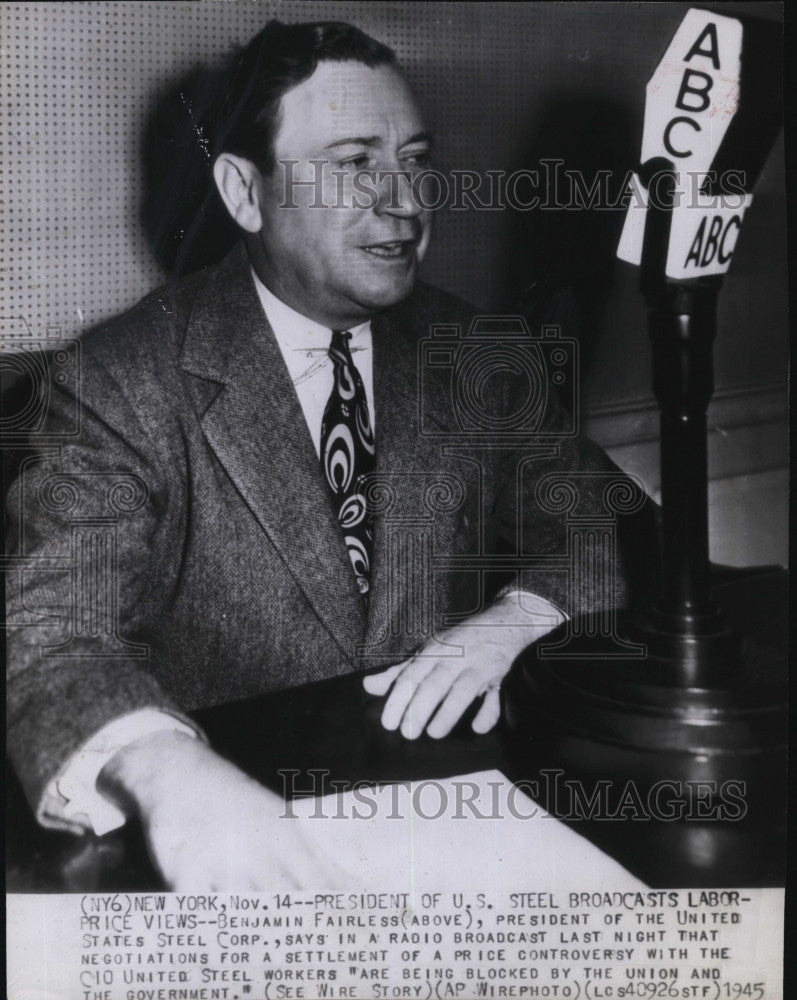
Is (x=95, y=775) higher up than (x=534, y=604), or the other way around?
(x=534, y=604)

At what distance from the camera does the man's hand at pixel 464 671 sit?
1.35 meters

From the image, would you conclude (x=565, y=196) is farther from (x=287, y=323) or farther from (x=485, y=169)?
(x=287, y=323)

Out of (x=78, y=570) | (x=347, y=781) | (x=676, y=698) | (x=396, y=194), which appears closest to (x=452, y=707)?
(x=347, y=781)

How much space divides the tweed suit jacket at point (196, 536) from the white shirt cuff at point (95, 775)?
2 centimetres

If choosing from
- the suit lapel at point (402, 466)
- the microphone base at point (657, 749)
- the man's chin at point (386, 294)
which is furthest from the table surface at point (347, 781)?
the man's chin at point (386, 294)

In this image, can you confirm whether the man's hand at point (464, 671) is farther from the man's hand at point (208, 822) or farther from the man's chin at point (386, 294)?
the man's chin at point (386, 294)

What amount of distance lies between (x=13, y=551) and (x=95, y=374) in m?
0.25

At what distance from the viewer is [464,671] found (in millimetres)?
1377

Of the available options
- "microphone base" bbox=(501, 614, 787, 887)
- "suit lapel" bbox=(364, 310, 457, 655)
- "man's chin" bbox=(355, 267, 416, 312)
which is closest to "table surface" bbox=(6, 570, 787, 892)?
"microphone base" bbox=(501, 614, 787, 887)

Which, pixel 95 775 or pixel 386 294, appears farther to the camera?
pixel 386 294

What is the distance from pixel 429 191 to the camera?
1.37 metres

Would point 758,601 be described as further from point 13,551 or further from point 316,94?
point 13,551

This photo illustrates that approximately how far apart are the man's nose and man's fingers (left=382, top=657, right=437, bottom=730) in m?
0.57

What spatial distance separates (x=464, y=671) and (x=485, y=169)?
2.10ft
